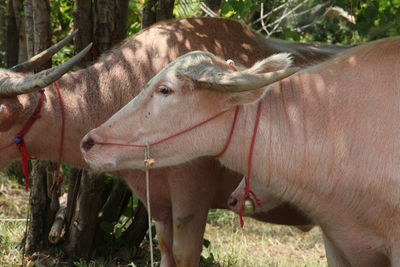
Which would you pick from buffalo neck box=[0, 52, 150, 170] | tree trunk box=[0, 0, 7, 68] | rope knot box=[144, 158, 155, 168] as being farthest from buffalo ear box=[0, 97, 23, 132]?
tree trunk box=[0, 0, 7, 68]

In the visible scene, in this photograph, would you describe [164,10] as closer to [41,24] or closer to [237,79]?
[41,24]

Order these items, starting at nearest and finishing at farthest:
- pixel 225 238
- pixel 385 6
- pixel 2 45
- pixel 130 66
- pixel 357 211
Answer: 1. pixel 357 211
2. pixel 130 66
3. pixel 385 6
4. pixel 225 238
5. pixel 2 45

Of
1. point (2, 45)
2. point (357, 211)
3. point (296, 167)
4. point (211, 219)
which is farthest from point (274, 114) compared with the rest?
point (2, 45)

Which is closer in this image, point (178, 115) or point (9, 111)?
point (178, 115)

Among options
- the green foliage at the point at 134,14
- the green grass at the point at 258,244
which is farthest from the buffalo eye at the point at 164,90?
the green foliage at the point at 134,14

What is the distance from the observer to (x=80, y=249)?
649cm

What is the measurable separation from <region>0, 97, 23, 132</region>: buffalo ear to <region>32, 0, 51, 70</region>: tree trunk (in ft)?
4.26

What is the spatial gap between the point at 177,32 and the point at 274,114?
156 centimetres

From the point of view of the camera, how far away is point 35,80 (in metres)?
4.79

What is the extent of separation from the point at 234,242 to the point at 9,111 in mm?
3580

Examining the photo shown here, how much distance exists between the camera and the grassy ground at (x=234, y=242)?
680 cm

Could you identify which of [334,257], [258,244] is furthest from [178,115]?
[258,244]

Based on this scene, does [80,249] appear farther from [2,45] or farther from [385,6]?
[2,45]

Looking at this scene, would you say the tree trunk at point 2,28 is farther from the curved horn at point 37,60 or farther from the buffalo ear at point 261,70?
the buffalo ear at point 261,70
